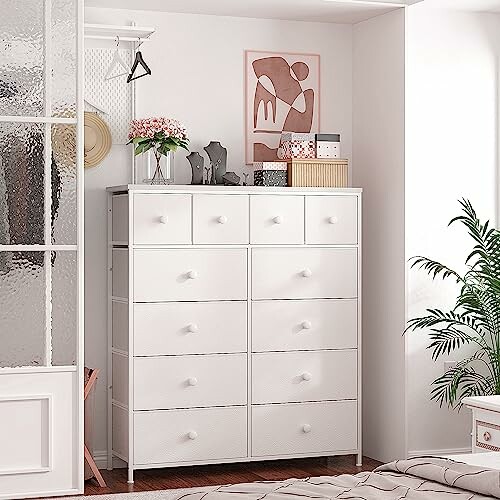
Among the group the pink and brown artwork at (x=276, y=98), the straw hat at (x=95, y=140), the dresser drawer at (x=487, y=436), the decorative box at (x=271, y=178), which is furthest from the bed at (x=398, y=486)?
the pink and brown artwork at (x=276, y=98)

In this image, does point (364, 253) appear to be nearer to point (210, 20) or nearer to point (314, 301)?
point (314, 301)

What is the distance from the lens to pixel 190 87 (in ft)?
19.0

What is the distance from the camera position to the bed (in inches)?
118

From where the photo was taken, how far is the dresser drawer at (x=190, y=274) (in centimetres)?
525

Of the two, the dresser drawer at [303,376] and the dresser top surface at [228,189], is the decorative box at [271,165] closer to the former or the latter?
the dresser top surface at [228,189]

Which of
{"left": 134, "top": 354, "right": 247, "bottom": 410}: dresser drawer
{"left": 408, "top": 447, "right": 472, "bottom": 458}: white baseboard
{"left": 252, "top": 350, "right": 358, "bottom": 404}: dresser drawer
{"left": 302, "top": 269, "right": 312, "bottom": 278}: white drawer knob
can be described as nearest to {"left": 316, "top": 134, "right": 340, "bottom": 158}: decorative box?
{"left": 302, "top": 269, "right": 312, "bottom": 278}: white drawer knob

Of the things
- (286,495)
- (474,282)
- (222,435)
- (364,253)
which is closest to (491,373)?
(474,282)

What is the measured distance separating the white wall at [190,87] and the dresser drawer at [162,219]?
497 millimetres

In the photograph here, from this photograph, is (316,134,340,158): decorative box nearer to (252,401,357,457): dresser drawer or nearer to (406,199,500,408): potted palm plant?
(406,199,500,408): potted palm plant

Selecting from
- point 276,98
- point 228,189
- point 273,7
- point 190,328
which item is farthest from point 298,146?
point 190,328

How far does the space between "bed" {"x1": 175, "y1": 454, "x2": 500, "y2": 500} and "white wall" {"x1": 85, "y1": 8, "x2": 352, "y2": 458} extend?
8.63 feet

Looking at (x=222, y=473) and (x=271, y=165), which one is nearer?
(x=222, y=473)

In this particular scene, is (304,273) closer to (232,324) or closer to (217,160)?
(232,324)

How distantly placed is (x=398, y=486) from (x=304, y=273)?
254 cm
